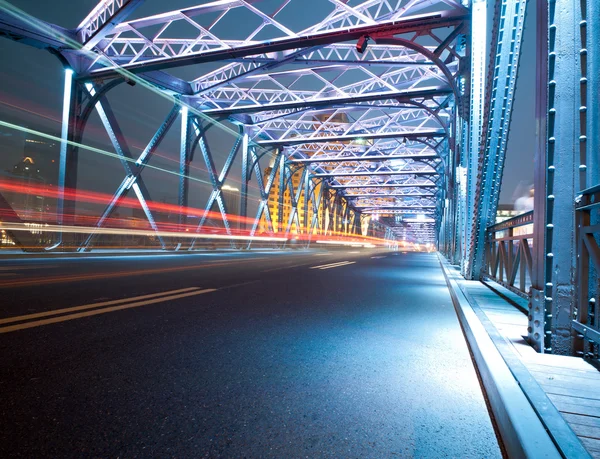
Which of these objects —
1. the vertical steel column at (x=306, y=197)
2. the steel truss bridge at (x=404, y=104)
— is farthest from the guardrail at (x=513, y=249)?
the vertical steel column at (x=306, y=197)

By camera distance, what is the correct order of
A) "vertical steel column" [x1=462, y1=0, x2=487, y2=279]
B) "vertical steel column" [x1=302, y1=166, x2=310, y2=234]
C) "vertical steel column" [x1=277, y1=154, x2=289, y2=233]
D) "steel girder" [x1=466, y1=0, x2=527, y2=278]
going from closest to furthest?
"steel girder" [x1=466, y1=0, x2=527, y2=278]
"vertical steel column" [x1=462, y1=0, x2=487, y2=279]
"vertical steel column" [x1=277, y1=154, x2=289, y2=233]
"vertical steel column" [x1=302, y1=166, x2=310, y2=234]

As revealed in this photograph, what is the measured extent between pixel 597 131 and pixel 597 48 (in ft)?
2.21

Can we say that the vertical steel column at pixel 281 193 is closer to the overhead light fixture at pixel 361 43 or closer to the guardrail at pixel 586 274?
the overhead light fixture at pixel 361 43

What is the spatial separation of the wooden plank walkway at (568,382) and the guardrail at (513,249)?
1.73 metres

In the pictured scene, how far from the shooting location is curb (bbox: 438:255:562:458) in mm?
1460

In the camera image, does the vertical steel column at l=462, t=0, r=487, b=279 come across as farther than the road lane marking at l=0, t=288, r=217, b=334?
Yes

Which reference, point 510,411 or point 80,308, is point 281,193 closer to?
point 80,308

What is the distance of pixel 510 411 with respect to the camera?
1.75 meters

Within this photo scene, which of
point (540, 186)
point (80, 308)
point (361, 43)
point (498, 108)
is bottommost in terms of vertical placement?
point (80, 308)

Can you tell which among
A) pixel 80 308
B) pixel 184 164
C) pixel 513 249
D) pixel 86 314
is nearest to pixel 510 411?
pixel 86 314

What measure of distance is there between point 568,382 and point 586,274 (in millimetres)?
952

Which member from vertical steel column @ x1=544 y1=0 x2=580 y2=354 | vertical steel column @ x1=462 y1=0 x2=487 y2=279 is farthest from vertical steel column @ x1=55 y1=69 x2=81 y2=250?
vertical steel column @ x1=544 y1=0 x2=580 y2=354

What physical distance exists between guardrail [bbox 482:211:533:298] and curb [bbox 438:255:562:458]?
285 centimetres

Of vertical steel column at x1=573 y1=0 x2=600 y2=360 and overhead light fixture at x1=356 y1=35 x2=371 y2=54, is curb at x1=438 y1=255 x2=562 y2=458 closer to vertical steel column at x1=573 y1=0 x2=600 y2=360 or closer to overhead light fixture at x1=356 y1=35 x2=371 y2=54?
vertical steel column at x1=573 y1=0 x2=600 y2=360
